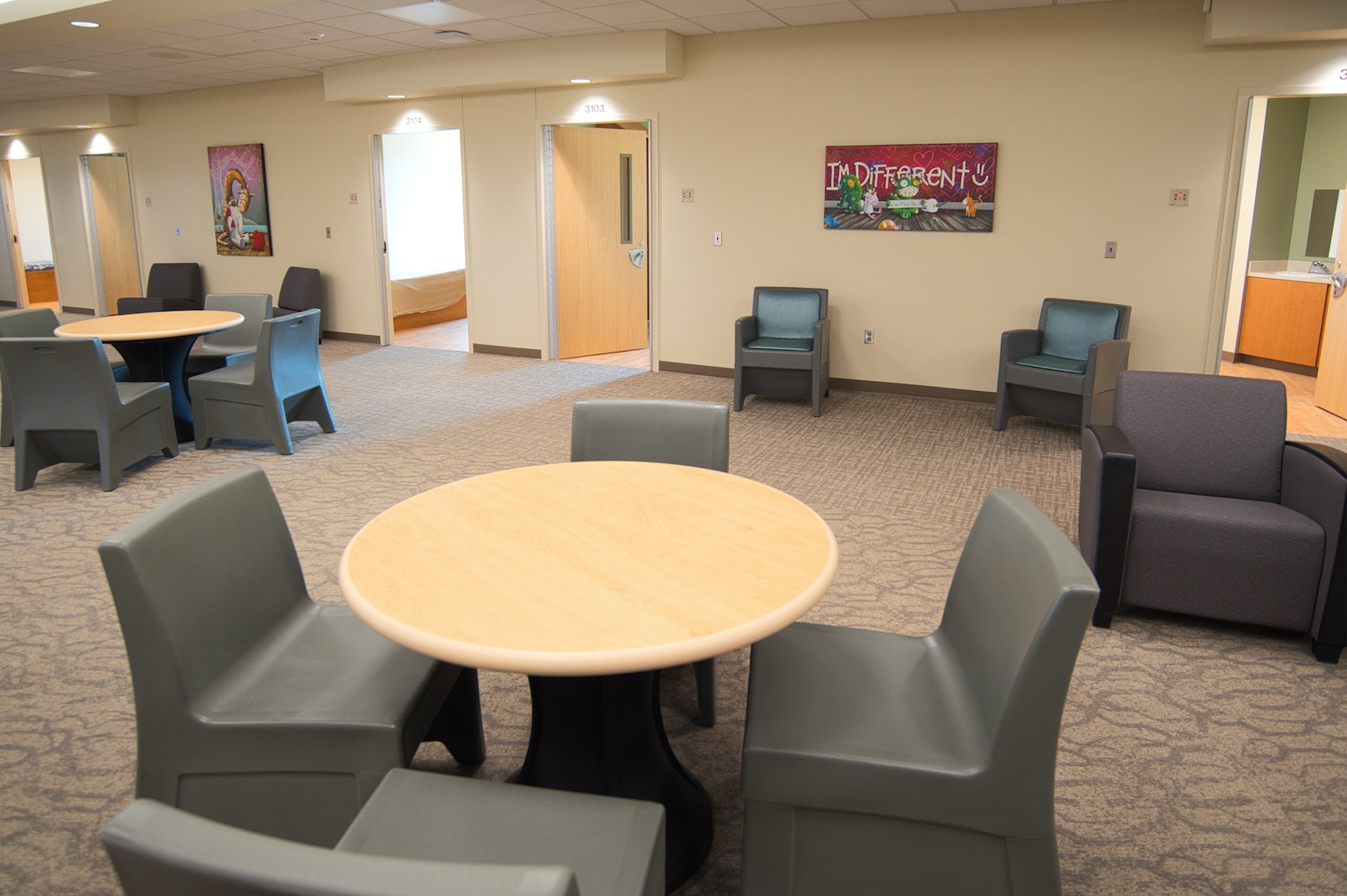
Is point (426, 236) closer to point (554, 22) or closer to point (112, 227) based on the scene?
point (112, 227)

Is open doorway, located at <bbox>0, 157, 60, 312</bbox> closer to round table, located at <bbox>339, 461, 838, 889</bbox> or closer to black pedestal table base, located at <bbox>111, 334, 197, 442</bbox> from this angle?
black pedestal table base, located at <bbox>111, 334, 197, 442</bbox>

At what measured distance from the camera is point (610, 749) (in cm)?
203

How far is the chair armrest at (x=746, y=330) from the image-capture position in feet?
21.8

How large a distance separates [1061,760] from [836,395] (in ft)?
16.3

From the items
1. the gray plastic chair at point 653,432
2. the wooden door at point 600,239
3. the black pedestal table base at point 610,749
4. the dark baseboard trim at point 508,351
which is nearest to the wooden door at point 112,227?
the dark baseboard trim at point 508,351

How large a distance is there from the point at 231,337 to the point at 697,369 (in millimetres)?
3688

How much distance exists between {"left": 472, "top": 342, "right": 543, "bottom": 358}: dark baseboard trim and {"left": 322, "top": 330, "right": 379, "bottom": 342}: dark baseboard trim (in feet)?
4.41

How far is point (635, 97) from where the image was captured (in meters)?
7.78

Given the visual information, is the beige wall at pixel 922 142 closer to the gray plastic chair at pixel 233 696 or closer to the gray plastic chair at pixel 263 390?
the gray plastic chair at pixel 263 390

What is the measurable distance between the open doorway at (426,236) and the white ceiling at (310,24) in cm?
Answer: 231

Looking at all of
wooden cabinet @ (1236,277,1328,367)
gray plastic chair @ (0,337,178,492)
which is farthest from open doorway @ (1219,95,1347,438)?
gray plastic chair @ (0,337,178,492)

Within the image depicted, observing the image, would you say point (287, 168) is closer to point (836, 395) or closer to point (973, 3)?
point (836, 395)

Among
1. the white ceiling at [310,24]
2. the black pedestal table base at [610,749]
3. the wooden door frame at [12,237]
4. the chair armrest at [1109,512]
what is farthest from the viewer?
the wooden door frame at [12,237]

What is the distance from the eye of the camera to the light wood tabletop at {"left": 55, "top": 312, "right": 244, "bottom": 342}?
521 cm
